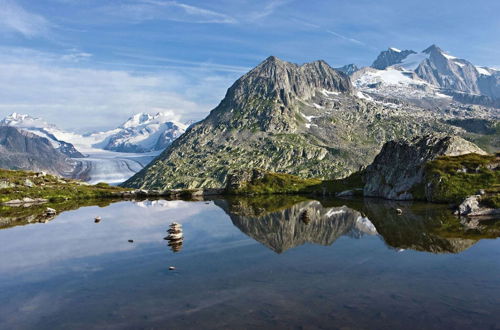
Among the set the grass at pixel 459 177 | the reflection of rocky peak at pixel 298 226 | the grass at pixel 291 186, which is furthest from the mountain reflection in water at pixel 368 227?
the grass at pixel 291 186

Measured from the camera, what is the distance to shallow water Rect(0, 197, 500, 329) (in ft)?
113

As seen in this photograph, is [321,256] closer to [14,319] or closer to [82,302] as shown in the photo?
[82,302]

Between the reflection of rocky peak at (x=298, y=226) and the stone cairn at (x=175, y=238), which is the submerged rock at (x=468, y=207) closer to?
the reflection of rocky peak at (x=298, y=226)

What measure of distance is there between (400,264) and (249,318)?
25.0 meters

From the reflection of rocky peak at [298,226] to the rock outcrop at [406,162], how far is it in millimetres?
37135

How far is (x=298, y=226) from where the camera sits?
8256 centimetres

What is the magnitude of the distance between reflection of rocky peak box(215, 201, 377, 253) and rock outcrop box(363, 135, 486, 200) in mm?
37135

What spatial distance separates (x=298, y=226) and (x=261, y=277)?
3708 centimetres

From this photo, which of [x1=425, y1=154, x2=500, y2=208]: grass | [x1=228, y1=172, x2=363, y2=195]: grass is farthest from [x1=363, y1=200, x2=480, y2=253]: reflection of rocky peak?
[x1=228, y1=172, x2=363, y2=195]: grass

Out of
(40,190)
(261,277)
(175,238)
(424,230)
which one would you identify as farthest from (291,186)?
(261,277)

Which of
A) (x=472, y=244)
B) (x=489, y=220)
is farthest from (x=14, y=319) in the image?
(x=489, y=220)

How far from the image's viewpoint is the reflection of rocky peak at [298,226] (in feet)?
226

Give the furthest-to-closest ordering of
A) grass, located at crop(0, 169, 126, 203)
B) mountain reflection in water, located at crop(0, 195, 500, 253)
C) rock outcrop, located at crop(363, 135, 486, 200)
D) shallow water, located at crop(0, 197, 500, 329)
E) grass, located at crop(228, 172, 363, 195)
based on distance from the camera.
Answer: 1. grass, located at crop(228, 172, 363, 195)
2. grass, located at crop(0, 169, 126, 203)
3. rock outcrop, located at crop(363, 135, 486, 200)
4. mountain reflection in water, located at crop(0, 195, 500, 253)
5. shallow water, located at crop(0, 197, 500, 329)

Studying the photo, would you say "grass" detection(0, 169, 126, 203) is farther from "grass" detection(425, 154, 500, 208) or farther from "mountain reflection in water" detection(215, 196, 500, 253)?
"grass" detection(425, 154, 500, 208)
